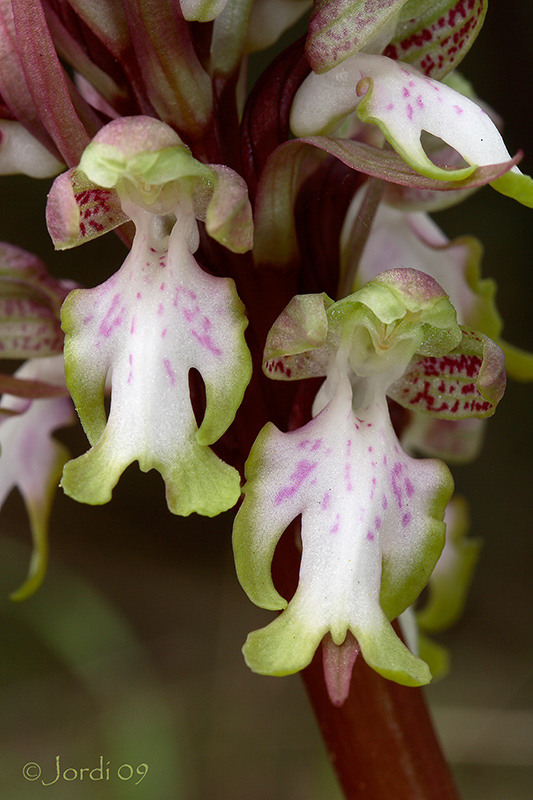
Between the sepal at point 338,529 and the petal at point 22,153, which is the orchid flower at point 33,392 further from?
the sepal at point 338,529

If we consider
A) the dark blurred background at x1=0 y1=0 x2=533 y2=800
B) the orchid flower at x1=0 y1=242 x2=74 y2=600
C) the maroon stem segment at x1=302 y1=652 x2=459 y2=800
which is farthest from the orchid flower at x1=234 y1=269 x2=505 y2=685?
the dark blurred background at x1=0 y1=0 x2=533 y2=800

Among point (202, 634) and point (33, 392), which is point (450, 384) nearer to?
point (33, 392)

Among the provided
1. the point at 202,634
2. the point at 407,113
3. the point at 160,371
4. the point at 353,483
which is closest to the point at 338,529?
the point at 353,483

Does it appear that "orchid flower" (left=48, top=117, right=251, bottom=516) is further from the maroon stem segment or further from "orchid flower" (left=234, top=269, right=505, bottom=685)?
the maroon stem segment

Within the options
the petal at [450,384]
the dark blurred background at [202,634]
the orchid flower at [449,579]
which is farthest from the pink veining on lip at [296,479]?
the dark blurred background at [202,634]

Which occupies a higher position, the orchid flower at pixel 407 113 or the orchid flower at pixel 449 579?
the orchid flower at pixel 407 113

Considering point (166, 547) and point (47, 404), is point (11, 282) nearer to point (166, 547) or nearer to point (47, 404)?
point (47, 404)
